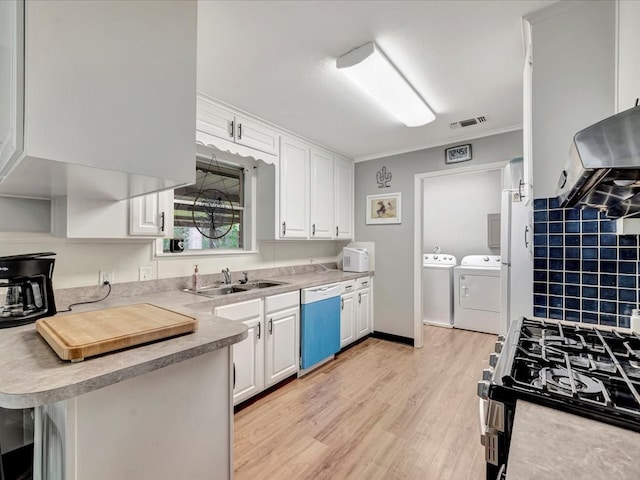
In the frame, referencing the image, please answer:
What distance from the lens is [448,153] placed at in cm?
331

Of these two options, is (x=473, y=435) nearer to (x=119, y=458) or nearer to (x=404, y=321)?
(x=404, y=321)

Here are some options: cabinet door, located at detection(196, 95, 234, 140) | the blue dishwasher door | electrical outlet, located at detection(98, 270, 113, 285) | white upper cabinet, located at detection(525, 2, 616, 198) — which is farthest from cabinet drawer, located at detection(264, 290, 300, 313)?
white upper cabinet, located at detection(525, 2, 616, 198)

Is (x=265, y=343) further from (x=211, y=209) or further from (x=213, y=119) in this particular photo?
(x=213, y=119)

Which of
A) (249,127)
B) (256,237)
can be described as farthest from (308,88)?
(256,237)

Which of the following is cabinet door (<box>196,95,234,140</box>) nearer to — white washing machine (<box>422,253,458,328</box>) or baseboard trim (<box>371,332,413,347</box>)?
baseboard trim (<box>371,332,413,347</box>)

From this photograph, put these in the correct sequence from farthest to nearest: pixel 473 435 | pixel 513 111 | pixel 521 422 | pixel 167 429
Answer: pixel 513 111
pixel 473 435
pixel 167 429
pixel 521 422

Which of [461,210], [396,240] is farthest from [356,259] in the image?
[461,210]

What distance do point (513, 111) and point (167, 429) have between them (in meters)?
3.24

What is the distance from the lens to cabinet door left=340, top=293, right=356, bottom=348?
3273 millimetres

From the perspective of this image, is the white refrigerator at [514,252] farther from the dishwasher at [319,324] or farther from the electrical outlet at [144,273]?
the electrical outlet at [144,273]

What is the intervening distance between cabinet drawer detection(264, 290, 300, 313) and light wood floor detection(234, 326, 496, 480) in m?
0.70

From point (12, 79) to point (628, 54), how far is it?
2.03 m

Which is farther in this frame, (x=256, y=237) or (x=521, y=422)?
(x=256, y=237)

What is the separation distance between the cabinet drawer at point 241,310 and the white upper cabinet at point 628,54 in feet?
7.39
